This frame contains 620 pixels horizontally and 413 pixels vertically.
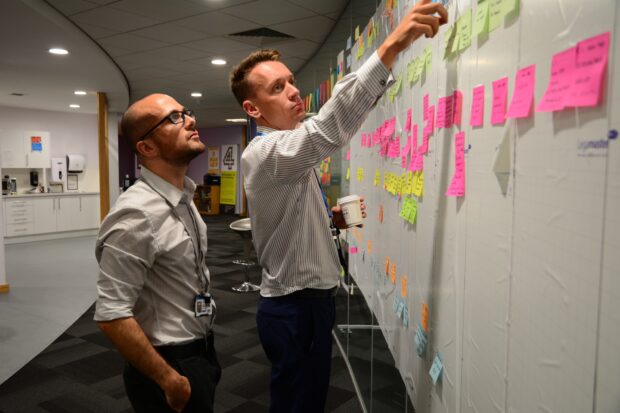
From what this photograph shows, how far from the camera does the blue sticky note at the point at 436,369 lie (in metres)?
1.18

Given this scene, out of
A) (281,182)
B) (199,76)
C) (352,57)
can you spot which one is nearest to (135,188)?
(281,182)

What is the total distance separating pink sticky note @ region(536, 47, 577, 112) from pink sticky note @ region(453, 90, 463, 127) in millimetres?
359

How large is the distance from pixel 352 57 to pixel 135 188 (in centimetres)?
165

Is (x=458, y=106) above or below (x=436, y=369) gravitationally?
above

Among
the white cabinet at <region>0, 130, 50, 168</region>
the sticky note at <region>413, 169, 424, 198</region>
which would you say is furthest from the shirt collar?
the white cabinet at <region>0, 130, 50, 168</region>

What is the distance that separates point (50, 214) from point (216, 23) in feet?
21.4

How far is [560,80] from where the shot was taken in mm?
626

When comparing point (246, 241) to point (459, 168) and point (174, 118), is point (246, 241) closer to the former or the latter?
point (174, 118)

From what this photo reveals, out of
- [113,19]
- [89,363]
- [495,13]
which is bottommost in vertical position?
[89,363]

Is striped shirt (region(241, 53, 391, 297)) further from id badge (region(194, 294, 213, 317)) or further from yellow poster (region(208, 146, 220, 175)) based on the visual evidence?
yellow poster (region(208, 146, 220, 175))

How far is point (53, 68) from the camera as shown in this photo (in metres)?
5.73

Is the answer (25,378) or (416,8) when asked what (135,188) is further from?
(25,378)

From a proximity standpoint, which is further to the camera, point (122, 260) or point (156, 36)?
point (156, 36)

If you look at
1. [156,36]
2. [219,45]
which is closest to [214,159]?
[219,45]
